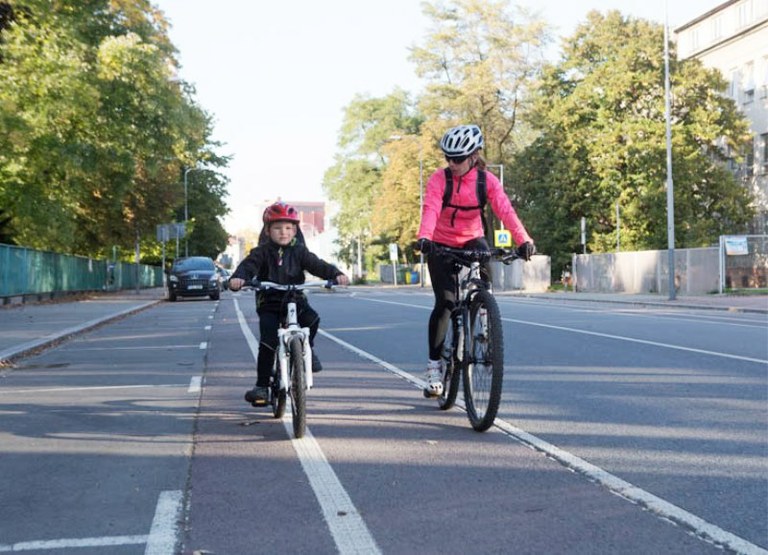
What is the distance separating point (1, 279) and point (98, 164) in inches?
218

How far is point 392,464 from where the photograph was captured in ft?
17.0

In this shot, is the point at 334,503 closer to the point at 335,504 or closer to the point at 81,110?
the point at 335,504

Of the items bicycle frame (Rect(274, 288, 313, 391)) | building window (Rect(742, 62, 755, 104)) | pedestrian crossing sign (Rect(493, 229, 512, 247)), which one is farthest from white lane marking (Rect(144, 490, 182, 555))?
building window (Rect(742, 62, 755, 104))

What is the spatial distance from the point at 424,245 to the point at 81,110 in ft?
75.1

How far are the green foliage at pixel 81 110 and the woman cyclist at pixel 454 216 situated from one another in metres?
17.6

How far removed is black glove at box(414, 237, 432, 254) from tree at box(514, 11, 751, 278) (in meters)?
38.6

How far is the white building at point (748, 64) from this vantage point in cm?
4672

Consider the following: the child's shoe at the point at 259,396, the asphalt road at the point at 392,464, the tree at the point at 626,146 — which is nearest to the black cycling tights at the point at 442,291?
the asphalt road at the point at 392,464

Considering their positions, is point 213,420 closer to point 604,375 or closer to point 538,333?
point 604,375

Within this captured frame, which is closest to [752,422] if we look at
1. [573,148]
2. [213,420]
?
[213,420]

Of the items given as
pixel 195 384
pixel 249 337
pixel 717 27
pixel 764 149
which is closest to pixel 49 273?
pixel 249 337

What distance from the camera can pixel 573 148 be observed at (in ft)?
160

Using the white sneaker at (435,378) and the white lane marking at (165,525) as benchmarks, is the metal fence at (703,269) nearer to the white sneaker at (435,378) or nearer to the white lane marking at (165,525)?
the white sneaker at (435,378)

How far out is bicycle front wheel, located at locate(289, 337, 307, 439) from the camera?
5.95 metres
